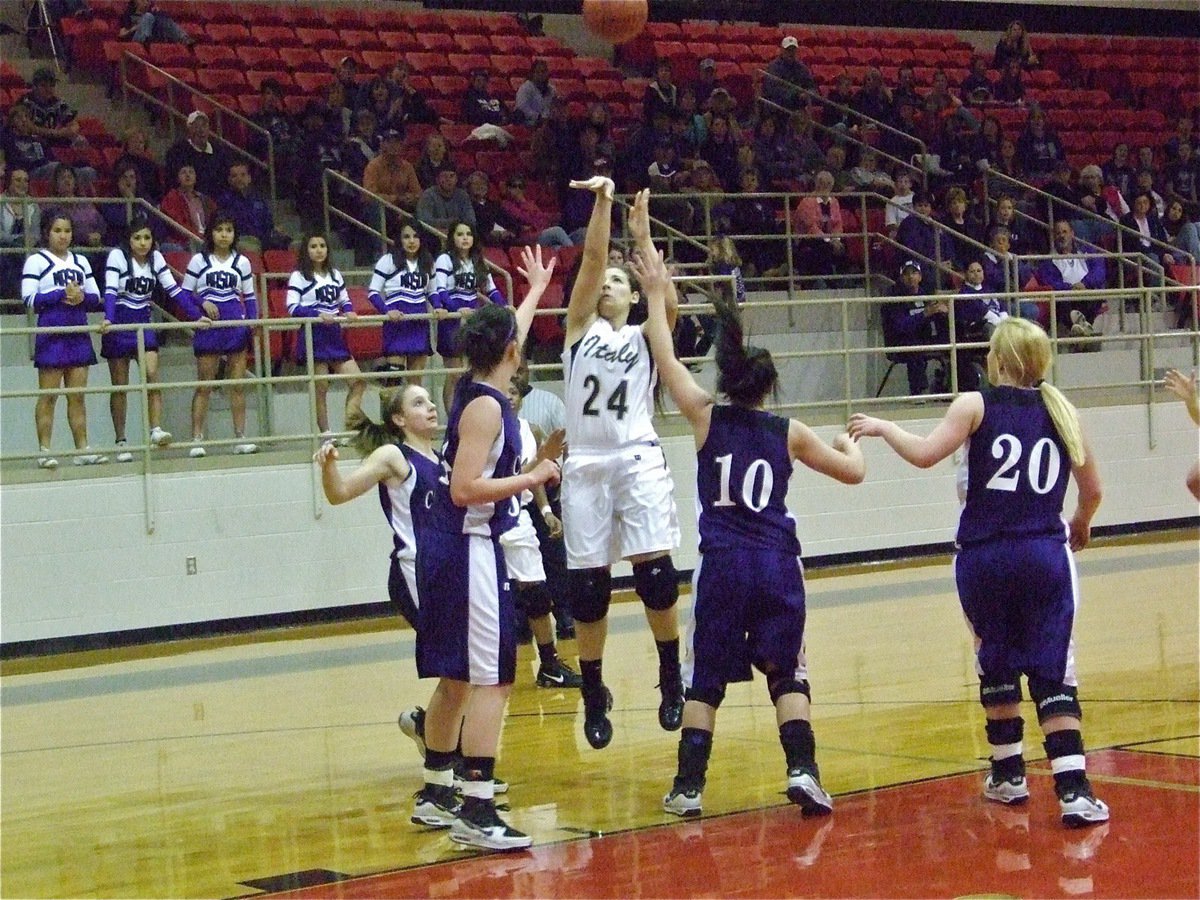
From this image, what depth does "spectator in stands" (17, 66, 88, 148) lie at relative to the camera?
1295 cm

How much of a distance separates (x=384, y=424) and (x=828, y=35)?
49.5 ft

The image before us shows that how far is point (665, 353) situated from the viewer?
17.9 feet

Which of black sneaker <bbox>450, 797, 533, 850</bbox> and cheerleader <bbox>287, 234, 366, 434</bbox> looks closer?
black sneaker <bbox>450, 797, 533, 850</bbox>

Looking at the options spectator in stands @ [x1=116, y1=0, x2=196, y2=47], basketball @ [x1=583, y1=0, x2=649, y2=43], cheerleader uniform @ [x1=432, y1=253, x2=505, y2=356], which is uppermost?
spectator in stands @ [x1=116, y1=0, x2=196, y2=47]

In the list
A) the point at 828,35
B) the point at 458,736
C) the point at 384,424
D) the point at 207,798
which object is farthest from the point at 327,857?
the point at 828,35

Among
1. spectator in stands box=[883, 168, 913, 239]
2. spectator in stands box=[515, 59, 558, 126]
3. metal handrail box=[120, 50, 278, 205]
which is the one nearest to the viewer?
metal handrail box=[120, 50, 278, 205]

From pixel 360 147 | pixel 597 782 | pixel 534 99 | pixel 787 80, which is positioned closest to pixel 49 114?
pixel 360 147

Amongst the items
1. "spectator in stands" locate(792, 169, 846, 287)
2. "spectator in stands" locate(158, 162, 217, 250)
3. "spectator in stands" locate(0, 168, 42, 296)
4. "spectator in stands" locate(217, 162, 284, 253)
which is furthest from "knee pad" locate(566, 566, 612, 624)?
"spectator in stands" locate(792, 169, 846, 287)

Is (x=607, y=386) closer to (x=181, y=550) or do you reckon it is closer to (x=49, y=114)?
(x=181, y=550)

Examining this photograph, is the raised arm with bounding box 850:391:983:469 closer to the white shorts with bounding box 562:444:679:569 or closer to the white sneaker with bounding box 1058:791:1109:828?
the white sneaker with bounding box 1058:791:1109:828

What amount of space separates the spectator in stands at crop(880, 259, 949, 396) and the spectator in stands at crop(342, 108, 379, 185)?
4587 mm

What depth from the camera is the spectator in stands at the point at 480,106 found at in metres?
15.8

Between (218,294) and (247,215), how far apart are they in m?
1.98

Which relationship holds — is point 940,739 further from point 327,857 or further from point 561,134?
point 561,134
